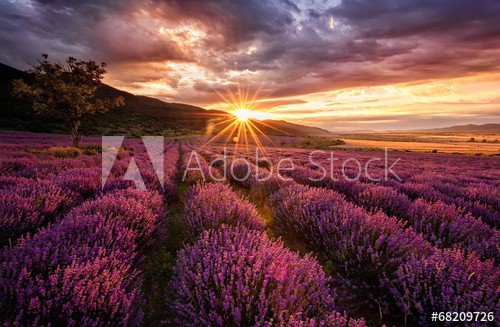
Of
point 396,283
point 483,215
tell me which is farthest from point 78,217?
point 483,215

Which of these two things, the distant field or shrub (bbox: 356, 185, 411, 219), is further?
the distant field

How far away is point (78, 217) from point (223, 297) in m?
1.78

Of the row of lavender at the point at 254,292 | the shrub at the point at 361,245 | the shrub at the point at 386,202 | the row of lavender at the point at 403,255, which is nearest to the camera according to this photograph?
the row of lavender at the point at 254,292

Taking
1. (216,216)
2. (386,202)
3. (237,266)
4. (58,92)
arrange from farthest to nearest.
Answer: (58,92)
(386,202)
(216,216)
(237,266)

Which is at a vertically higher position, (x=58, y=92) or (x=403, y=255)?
(x=58, y=92)

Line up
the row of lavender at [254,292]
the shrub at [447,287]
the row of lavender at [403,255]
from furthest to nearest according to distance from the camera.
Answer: the row of lavender at [403,255], the shrub at [447,287], the row of lavender at [254,292]

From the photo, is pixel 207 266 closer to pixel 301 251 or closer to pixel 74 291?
pixel 74 291

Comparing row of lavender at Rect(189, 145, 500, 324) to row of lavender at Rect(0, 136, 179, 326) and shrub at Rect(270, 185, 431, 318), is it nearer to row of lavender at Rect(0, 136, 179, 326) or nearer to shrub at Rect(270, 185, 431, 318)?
shrub at Rect(270, 185, 431, 318)

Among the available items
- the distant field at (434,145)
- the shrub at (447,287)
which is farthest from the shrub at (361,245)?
the distant field at (434,145)

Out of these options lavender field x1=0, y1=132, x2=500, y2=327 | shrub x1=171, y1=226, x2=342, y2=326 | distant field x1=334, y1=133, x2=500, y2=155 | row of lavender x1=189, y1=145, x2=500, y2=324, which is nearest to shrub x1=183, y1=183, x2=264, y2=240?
lavender field x1=0, y1=132, x2=500, y2=327

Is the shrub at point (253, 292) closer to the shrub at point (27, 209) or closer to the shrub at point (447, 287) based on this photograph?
the shrub at point (447, 287)

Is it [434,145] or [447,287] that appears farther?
[434,145]

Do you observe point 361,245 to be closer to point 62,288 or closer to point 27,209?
point 62,288

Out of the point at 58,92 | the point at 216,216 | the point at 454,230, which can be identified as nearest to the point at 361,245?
the point at 454,230
